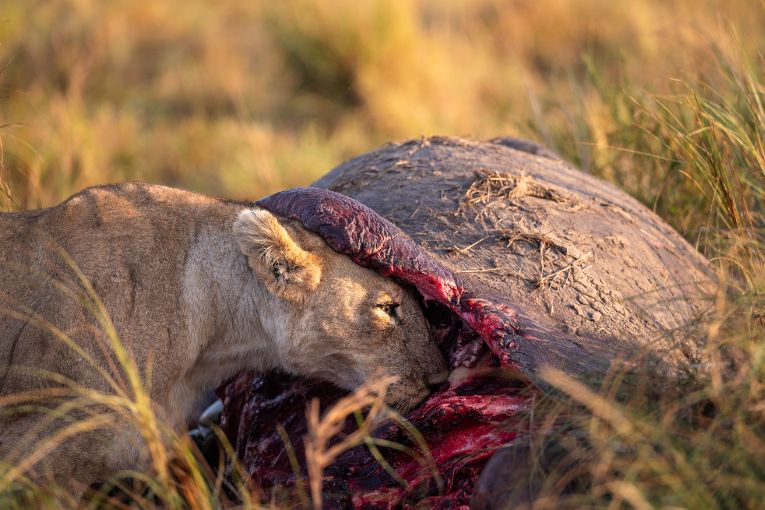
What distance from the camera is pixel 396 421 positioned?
3.37 m

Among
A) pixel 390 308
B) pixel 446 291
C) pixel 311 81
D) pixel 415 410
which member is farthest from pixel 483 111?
pixel 415 410

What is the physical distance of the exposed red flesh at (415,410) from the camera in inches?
130

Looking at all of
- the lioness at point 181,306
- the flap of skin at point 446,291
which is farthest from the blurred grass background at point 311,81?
the lioness at point 181,306

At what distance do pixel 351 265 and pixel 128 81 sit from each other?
8180 mm

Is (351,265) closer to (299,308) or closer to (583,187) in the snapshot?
(299,308)

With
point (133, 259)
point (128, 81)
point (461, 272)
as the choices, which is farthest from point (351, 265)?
point (128, 81)

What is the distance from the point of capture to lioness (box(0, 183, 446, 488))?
11.6ft

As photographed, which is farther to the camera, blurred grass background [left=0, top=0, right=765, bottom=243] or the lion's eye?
blurred grass background [left=0, top=0, right=765, bottom=243]

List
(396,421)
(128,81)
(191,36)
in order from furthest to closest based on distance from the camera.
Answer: (191,36) < (128,81) < (396,421)

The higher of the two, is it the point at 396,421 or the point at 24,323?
the point at 24,323

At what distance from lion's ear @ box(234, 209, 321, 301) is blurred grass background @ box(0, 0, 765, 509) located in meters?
1.09

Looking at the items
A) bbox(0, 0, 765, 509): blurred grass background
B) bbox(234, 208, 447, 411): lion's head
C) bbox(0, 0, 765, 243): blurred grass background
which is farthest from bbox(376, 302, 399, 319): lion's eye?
bbox(0, 0, 765, 243): blurred grass background

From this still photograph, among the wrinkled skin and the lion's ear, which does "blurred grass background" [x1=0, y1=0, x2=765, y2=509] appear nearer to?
the wrinkled skin

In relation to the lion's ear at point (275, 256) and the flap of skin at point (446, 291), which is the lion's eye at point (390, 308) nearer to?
the flap of skin at point (446, 291)
